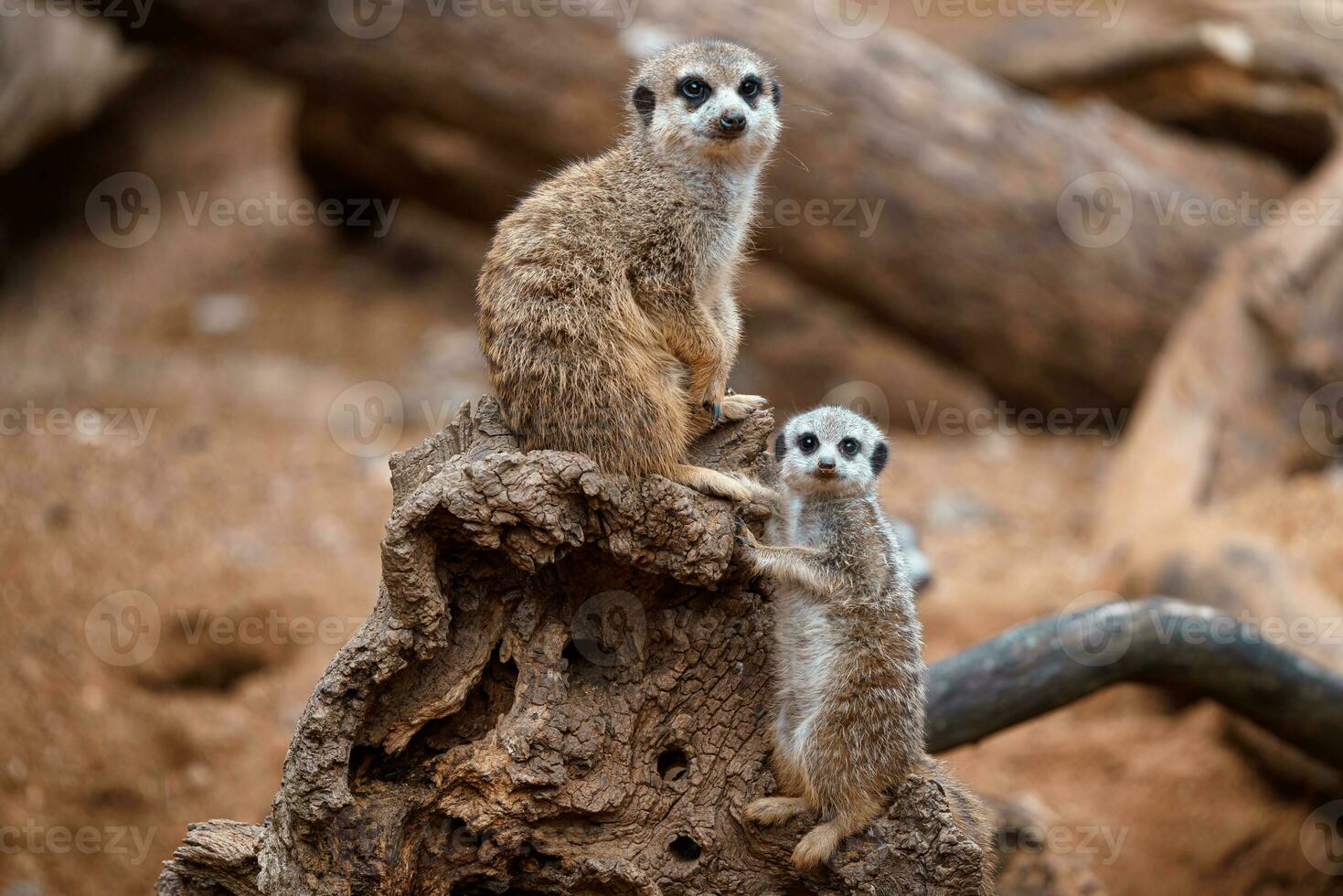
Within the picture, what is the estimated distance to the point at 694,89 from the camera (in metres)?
3.31

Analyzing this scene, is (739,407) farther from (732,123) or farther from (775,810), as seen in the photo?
(775,810)

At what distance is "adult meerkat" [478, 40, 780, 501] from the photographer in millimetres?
2723

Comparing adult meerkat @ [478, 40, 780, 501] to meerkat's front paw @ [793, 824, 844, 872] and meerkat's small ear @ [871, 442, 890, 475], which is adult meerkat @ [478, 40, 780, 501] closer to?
meerkat's small ear @ [871, 442, 890, 475]

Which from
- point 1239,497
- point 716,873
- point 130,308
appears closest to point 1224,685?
point 1239,497

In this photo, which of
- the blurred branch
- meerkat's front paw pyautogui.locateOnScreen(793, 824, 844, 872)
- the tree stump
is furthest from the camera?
the blurred branch

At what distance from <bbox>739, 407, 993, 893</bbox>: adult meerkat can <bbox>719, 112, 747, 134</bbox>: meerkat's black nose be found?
0.88 meters

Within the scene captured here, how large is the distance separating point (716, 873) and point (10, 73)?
7.14 metres

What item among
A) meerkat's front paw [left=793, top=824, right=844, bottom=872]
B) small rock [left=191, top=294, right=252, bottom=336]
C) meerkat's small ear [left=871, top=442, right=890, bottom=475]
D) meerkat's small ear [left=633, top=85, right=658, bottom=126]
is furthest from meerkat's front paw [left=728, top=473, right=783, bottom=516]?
small rock [left=191, top=294, right=252, bottom=336]

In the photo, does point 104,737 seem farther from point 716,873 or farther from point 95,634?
point 716,873

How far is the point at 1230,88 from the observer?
304 inches

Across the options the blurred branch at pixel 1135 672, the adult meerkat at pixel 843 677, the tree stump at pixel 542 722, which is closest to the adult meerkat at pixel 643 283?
the tree stump at pixel 542 722

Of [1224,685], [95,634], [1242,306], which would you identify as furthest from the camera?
[1242,306]

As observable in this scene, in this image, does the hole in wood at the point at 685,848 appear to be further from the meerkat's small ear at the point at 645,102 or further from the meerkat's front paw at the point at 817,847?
the meerkat's small ear at the point at 645,102

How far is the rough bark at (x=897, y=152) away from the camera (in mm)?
6855
